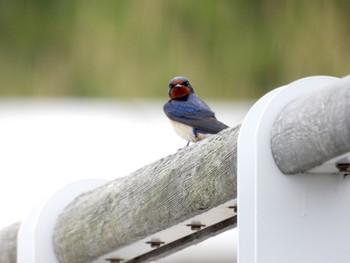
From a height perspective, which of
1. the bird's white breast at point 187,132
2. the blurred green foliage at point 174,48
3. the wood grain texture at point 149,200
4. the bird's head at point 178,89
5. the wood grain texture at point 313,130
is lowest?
the wood grain texture at point 149,200

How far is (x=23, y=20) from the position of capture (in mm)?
8312

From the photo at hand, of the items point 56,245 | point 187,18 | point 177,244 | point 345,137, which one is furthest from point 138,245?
point 187,18

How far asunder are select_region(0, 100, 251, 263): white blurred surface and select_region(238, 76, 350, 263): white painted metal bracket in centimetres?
351

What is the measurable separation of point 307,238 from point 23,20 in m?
7.07

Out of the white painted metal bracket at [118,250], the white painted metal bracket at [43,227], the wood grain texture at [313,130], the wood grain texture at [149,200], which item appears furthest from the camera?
the white painted metal bracket at [43,227]

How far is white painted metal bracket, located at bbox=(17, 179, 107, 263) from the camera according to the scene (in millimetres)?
2104

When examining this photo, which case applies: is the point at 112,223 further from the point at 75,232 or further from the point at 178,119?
the point at 178,119

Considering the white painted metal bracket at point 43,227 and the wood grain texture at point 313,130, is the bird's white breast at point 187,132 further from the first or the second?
the wood grain texture at point 313,130

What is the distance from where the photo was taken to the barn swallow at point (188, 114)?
2.54 metres

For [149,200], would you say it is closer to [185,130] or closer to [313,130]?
[313,130]

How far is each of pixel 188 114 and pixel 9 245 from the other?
1.59ft

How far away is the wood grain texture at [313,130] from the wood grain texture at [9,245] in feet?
3.52

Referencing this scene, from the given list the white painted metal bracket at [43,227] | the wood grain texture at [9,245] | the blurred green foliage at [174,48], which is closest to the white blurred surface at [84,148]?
the blurred green foliage at [174,48]

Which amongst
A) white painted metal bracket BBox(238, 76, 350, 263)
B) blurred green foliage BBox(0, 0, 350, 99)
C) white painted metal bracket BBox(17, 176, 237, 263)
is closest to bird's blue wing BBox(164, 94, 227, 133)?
white painted metal bracket BBox(17, 176, 237, 263)
